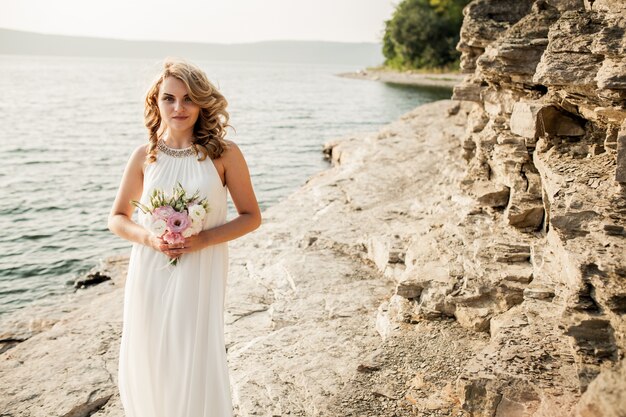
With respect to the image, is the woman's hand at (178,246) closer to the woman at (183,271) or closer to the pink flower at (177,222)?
the woman at (183,271)

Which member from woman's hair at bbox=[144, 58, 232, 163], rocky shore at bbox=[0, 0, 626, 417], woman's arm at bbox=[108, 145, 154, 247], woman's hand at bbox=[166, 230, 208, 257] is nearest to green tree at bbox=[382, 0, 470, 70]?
rocky shore at bbox=[0, 0, 626, 417]

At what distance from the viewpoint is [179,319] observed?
12.2 ft

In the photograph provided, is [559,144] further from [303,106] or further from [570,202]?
[303,106]

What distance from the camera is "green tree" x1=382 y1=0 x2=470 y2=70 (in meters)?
79.1

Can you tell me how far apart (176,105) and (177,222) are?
858 millimetres

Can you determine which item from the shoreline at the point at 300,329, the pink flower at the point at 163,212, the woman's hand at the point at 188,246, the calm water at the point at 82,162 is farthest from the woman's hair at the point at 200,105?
the shoreline at the point at 300,329

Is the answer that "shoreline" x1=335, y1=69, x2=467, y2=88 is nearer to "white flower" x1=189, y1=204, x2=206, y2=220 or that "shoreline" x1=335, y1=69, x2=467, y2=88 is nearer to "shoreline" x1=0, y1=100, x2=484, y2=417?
"shoreline" x1=0, y1=100, x2=484, y2=417

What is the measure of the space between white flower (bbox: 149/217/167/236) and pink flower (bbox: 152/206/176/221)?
28mm

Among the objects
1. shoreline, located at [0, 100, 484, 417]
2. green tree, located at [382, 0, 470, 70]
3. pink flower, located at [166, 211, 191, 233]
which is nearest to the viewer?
pink flower, located at [166, 211, 191, 233]

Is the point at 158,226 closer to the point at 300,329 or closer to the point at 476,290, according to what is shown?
the point at 300,329

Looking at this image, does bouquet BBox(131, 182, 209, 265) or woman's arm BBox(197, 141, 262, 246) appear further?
woman's arm BBox(197, 141, 262, 246)

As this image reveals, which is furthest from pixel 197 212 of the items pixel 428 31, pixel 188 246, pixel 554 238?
pixel 428 31

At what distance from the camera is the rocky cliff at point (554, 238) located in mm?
3389

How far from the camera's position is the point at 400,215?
9125 millimetres
